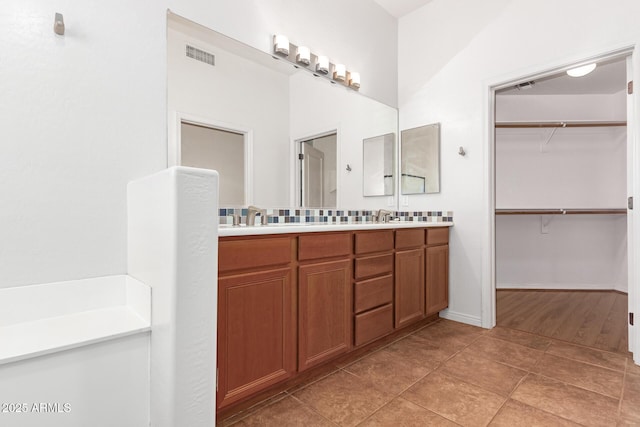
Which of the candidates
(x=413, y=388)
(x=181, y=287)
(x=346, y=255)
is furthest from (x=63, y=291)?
(x=413, y=388)

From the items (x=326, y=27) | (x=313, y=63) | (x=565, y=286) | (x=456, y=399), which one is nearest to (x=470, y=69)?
(x=326, y=27)

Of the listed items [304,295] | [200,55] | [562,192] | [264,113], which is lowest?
[304,295]

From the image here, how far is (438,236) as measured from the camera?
2.67 meters

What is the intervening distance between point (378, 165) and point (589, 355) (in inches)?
79.0

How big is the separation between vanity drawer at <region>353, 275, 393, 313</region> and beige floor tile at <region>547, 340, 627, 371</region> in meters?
1.12

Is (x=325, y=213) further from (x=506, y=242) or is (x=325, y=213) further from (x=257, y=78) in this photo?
(x=506, y=242)

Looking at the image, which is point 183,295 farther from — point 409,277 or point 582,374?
point 582,374

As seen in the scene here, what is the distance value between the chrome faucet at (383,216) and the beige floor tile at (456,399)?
1392 millimetres

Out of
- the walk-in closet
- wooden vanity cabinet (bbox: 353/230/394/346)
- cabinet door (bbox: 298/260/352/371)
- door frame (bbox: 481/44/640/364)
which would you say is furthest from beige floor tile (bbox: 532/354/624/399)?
the walk-in closet

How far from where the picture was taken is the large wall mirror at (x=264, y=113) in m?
1.71

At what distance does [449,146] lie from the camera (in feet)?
9.26

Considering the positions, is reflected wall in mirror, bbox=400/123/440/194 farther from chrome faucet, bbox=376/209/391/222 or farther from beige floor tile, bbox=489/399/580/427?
beige floor tile, bbox=489/399/580/427

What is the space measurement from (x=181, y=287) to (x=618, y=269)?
4894 mm

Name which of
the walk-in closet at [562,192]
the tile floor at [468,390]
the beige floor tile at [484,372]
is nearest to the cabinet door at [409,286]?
the tile floor at [468,390]
